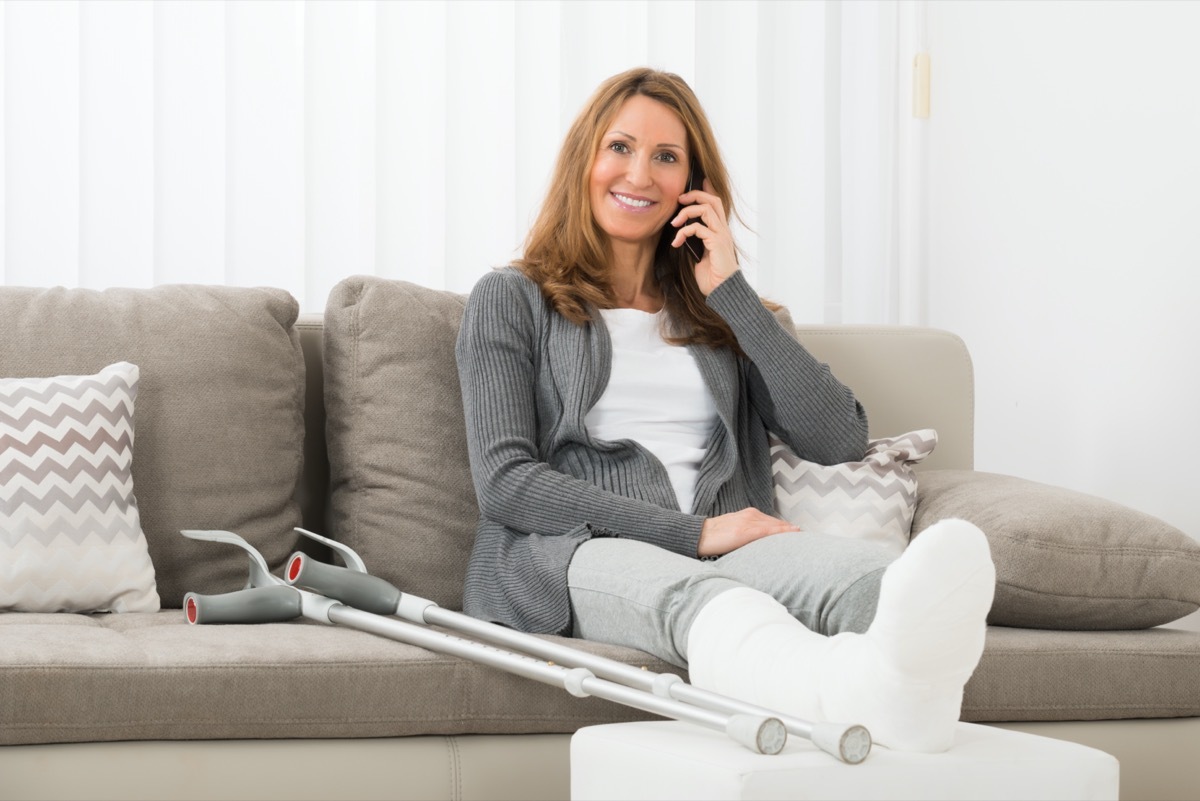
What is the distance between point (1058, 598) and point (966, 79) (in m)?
1.91

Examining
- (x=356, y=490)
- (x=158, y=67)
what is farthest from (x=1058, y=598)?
(x=158, y=67)

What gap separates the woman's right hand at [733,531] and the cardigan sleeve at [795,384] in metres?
0.30

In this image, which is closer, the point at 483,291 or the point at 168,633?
the point at 168,633

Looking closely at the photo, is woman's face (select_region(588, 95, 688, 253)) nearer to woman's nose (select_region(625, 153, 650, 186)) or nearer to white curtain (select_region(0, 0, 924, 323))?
woman's nose (select_region(625, 153, 650, 186))

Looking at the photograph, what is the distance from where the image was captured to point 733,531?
1770 millimetres

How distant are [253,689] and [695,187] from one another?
1161 mm

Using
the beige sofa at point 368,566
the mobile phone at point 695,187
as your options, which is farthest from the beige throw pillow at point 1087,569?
the mobile phone at point 695,187

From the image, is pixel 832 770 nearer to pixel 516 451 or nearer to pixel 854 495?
pixel 516 451

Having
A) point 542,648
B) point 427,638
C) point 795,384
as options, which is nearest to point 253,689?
point 427,638

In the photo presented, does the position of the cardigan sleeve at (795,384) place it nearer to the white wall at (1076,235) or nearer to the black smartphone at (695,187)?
the black smartphone at (695,187)

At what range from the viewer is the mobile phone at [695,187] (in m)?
2.22

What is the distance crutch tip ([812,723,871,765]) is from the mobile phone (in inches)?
47.1

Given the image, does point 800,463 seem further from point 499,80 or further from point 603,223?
point 499,80

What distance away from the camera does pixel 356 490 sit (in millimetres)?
2035
